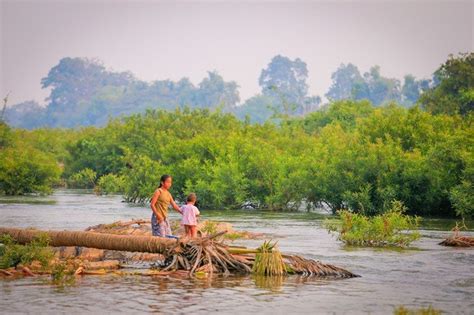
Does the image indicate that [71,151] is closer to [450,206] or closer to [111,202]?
[111,202]

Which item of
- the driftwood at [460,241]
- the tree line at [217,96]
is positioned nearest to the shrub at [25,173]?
the driftwood at [460,241]

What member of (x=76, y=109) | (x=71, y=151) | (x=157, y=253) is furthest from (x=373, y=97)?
(x=157, y=253)

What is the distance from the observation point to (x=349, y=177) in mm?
41125

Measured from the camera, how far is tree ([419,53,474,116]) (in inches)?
2485

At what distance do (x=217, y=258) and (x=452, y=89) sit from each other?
49880 mm

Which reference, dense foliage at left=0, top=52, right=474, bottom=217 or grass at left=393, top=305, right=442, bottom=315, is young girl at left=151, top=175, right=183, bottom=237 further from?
dense foliage at left=0, top=52, right=474, bottom=217

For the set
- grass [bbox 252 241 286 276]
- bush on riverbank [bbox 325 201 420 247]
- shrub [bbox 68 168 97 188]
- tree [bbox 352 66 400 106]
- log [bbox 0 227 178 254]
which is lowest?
grass [bbox 252 241 286 276]

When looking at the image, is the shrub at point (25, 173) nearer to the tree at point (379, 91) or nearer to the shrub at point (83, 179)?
the shrub at point (83, 179)

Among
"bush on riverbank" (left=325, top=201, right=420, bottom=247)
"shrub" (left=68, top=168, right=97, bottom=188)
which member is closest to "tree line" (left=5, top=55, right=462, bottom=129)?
"shrub" (left=68, top=168, right=97, bottom=188)

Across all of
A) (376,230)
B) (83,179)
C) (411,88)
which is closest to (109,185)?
(83,179)

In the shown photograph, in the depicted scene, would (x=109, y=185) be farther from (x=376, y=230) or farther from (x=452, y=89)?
(x=376, y=230)

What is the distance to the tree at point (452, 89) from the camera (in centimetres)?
6312

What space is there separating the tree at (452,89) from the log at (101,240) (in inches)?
1743

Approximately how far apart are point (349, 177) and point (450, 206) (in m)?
4.28
